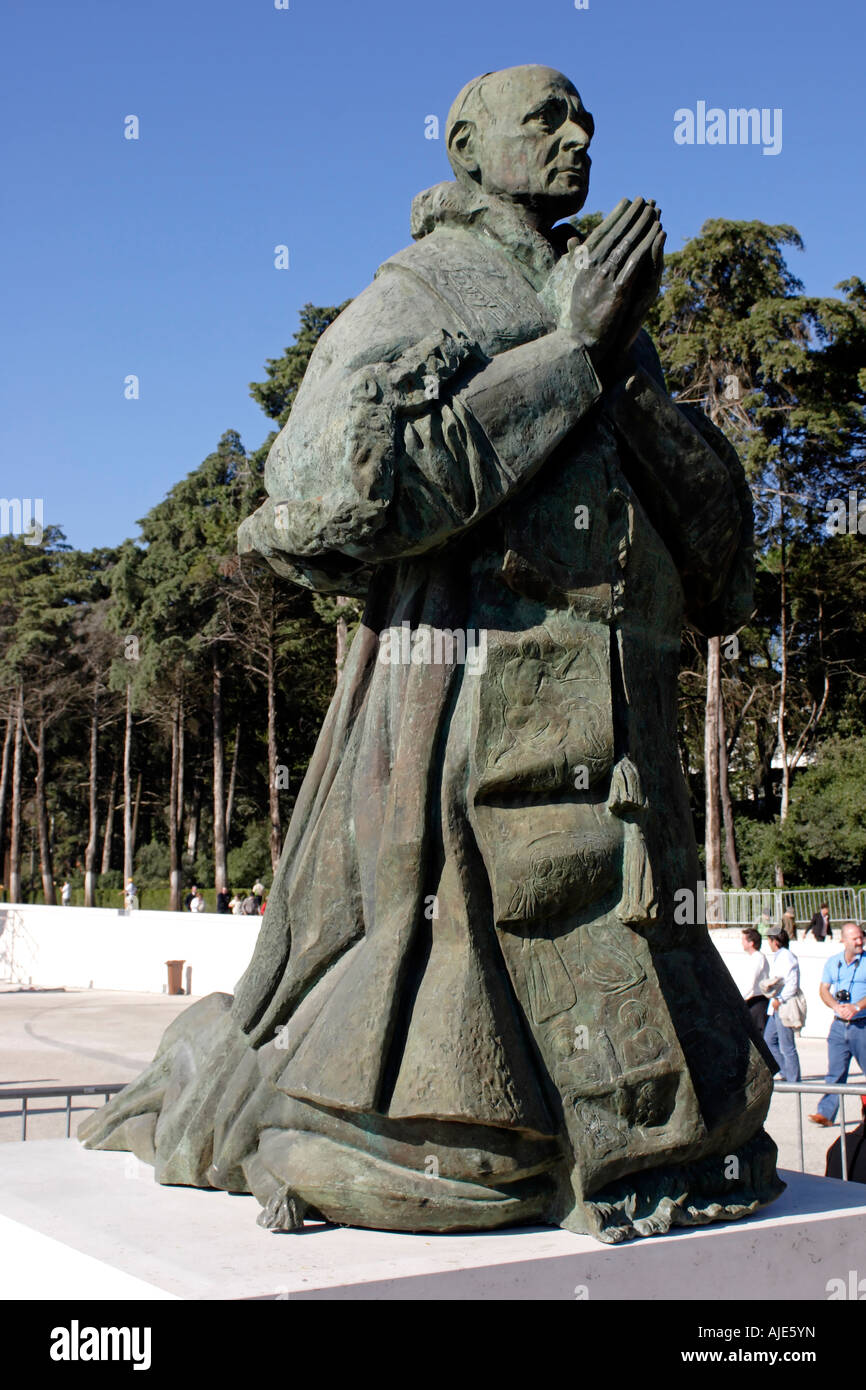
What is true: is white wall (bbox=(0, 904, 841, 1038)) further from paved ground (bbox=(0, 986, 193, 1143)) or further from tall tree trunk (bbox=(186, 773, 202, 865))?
tall tree trunk (bbox=(186, 773, 202, 865))

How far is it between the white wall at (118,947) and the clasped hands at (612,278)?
1546 cm

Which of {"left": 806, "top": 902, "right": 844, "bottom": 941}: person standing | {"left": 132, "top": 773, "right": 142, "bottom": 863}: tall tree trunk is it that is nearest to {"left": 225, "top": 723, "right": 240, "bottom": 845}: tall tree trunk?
{"left": 132, "top": 773, "right": 142, "bottom": 863}: tall tree trunk

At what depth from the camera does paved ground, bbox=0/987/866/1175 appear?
9.55 m

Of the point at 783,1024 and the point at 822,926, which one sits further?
the point at 822,926

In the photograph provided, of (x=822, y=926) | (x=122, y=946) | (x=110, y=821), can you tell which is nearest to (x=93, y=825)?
(x=110, y=821)

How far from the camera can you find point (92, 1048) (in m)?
13.9

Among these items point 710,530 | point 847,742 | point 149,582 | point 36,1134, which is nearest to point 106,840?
point 149,582

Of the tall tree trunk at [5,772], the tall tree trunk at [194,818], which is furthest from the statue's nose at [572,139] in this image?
the tall tree trunk at [5,772]

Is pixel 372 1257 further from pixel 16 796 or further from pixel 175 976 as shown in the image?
pixel 16 796

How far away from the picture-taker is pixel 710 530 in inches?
154

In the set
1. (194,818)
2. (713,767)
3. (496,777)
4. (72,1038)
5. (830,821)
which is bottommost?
(72,1038)

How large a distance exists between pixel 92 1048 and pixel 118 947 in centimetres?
801

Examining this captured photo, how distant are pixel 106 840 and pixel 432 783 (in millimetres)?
A: 43075

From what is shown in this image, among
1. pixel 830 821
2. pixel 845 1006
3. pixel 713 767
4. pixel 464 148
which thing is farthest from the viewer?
pixel 830 821
